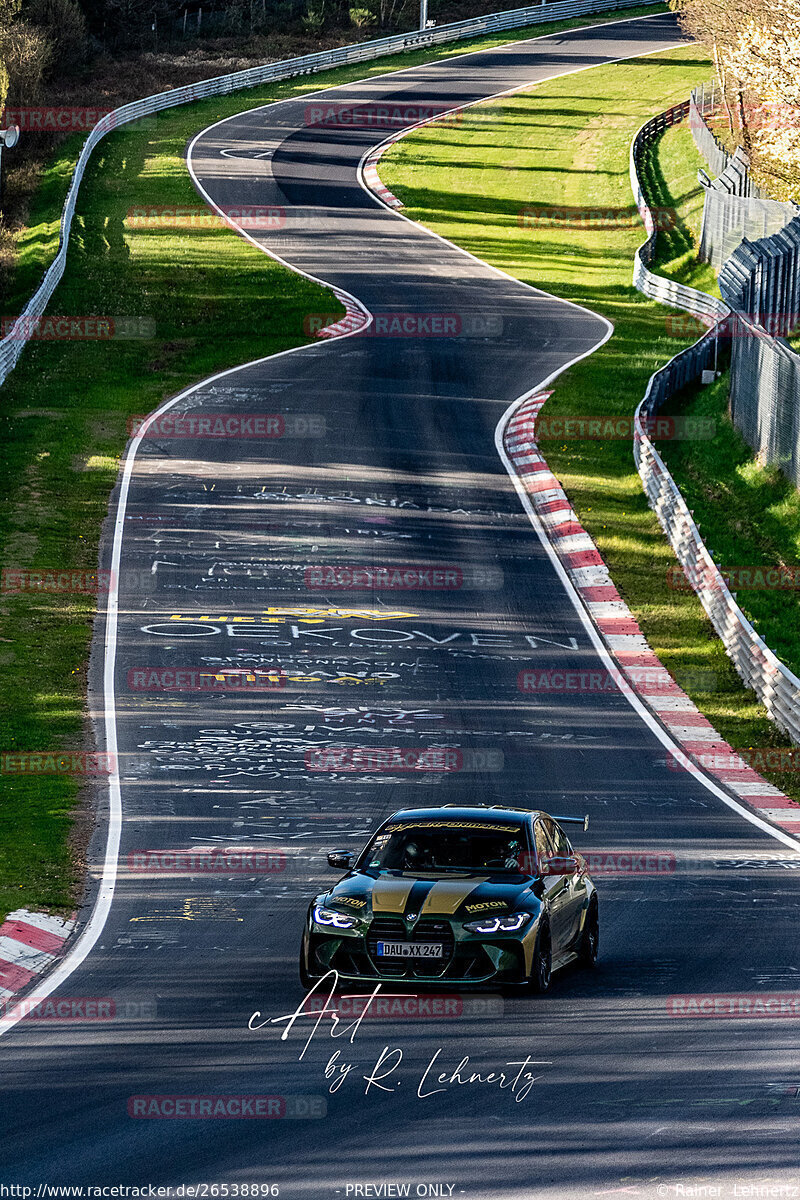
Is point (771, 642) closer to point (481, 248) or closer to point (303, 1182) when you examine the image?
point (303, 1182)

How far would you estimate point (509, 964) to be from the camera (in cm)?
1130

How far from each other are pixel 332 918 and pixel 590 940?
2344 millimetres

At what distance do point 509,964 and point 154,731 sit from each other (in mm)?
10547

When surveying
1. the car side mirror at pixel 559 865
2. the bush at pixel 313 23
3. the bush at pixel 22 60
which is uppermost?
the bush at pixel 313 23

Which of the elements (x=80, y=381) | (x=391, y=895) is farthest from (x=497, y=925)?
(x=80, y=381)

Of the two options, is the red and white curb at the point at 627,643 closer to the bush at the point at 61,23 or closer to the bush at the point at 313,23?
the bush at the point at 61,23

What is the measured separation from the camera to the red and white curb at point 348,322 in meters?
46.2

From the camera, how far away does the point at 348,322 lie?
46.9 metres

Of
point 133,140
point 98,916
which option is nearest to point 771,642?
point 98,916

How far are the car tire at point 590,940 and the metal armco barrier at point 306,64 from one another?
122ft

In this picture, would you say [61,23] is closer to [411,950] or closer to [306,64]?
[306,64]

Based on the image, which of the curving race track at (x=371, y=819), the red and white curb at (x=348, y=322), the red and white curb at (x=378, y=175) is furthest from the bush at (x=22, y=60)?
the curving race track at (x=371, y=819)

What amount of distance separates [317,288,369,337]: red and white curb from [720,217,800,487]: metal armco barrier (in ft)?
38.1

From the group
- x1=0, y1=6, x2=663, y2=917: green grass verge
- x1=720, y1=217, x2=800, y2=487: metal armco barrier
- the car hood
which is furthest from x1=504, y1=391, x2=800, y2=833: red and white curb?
x1=0, y1=6, x2=663, y2=917: green grass verge
